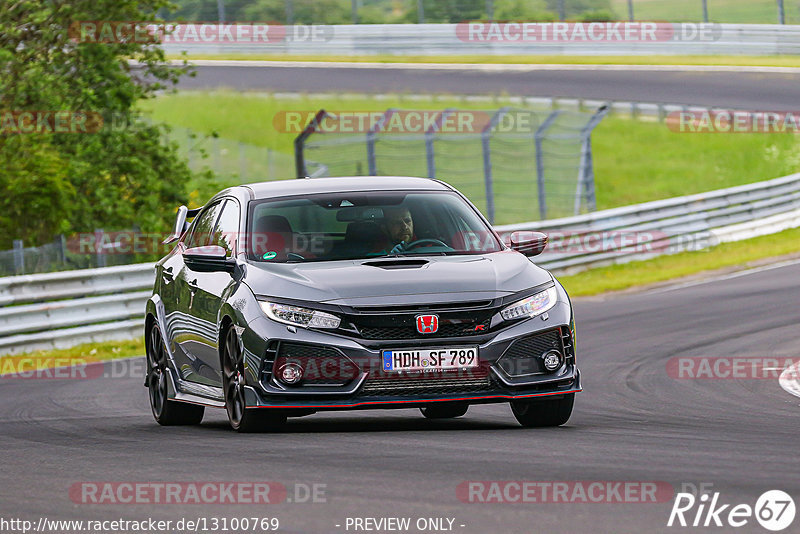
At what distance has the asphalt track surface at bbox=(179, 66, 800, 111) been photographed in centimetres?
3844

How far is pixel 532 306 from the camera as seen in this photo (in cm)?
895

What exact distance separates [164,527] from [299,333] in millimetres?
2705

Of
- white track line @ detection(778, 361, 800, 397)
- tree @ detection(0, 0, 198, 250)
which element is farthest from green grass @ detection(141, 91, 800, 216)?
white track line @ detection(778, 361, 800, 397)

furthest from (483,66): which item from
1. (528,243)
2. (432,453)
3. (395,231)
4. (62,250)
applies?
(432,453)

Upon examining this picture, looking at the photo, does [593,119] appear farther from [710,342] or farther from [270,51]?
[270,51]

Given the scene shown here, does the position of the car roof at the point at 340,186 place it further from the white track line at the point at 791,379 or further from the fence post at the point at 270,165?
the fence post at the point at 270,165

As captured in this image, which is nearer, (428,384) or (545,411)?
(428,384)

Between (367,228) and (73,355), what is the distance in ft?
30.2

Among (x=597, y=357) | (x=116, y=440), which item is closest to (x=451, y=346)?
(x=116, y=440)

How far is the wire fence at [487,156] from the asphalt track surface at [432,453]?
1105cm

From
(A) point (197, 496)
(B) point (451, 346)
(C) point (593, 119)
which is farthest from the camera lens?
(C) point (593, 119)

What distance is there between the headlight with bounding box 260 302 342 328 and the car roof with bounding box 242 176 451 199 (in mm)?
1428

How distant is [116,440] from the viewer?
9.30 m

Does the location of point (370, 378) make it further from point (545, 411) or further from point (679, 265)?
point (679, 265)
